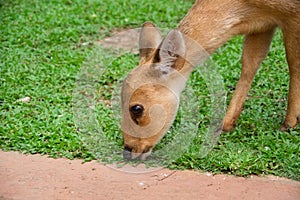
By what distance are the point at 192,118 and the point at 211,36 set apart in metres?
1.05

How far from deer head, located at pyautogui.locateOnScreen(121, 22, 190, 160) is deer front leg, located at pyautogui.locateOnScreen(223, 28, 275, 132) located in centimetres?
95

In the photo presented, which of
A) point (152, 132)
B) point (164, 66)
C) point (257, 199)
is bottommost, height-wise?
point (257, 199)

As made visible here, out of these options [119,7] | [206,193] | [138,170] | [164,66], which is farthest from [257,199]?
[119,7]

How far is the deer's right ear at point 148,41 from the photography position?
5758mm

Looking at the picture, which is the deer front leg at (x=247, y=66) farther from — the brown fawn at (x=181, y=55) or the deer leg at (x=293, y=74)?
the deer leg at (x=293, y=74)

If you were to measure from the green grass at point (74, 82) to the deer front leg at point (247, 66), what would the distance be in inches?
5.7

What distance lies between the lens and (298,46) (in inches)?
235

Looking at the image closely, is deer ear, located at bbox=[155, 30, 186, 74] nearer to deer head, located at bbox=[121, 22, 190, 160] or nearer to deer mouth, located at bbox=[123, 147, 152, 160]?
deer head, located at bbox=[121, 22, 190, 160]

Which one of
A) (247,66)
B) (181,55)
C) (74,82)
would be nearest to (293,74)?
(247,66)

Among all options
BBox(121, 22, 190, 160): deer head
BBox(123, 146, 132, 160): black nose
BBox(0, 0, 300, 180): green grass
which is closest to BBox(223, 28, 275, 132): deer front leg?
BBox(0, 0, 300, 180): green grass

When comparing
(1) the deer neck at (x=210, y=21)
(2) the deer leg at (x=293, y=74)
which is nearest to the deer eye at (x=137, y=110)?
(1) the deer neck at (x=210, y=21)

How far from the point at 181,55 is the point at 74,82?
2178mm

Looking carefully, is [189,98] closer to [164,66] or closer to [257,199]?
[164,66]

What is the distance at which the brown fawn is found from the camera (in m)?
5.48
